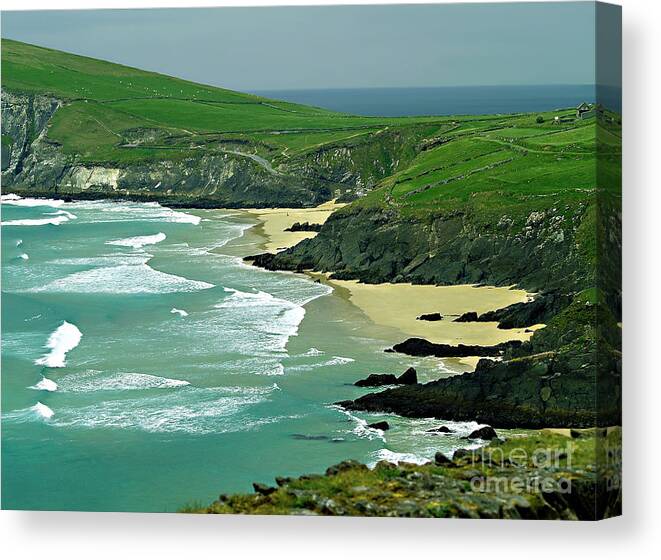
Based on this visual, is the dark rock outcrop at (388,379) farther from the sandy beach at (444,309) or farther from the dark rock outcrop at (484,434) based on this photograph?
the dark rock outcrop at (484,434)

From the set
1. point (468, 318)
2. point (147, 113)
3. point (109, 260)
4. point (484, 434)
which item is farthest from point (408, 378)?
point (147, 113)

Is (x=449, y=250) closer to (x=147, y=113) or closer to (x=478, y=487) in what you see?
(x=478, y=487)

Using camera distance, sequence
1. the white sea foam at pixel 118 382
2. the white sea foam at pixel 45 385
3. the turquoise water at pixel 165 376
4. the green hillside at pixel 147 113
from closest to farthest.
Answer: the turquoise water at pixel 165 376 < the white sea foam at pixel 118 382 < the white sea foam at pixel 45 385 < the green hillside at pixel 147 113

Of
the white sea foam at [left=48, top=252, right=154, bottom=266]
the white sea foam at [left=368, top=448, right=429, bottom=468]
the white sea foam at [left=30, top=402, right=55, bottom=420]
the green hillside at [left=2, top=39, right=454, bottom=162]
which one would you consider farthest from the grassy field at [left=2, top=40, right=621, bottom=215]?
the white sea foam at [left=30, top=402, right=55, bottom=420]

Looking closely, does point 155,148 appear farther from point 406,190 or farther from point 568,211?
point 568,211

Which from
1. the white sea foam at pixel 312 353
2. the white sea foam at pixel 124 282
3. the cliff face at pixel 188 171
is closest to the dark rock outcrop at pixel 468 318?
the white sea foam at pixel 312 353

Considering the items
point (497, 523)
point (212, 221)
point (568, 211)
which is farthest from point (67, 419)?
point (568, 211)
